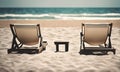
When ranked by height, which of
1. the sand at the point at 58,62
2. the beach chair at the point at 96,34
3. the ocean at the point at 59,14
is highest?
the ocean at the point at 59,14

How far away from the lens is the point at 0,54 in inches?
265

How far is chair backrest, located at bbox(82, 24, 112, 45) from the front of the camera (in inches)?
244

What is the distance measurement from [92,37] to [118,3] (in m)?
48.8

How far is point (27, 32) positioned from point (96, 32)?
193 cm

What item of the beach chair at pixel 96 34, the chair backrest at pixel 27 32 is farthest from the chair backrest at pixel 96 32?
the chair backrest at pixel 27 32

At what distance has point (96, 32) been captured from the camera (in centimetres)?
625

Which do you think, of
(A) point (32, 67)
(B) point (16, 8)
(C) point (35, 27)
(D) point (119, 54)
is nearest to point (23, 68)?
(A) point (32, 67)

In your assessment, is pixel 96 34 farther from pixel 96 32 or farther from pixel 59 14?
pixel 59 14

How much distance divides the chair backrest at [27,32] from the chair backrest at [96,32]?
1.37 m

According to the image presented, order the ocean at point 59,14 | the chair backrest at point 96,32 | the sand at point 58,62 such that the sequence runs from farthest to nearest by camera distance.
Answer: the ocean at point 59,14, the chair backrest at point 96,32, the sand at point 58,62

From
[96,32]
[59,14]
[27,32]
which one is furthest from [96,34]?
[59,14]

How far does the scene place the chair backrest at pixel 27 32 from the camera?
6.29m

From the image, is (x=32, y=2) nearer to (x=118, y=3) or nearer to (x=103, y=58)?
(x=118, y=3)

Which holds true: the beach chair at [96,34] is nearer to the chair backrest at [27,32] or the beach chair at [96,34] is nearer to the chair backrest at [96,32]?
the chair backrest at [96,32]
